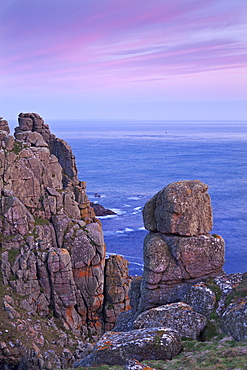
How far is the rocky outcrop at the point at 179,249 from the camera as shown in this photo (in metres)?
28.0

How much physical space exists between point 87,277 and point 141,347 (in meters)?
36.0

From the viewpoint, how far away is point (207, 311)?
24.3 m

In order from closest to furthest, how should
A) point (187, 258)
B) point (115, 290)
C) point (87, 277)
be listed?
1. point (187, 258)
2. point (87, 277)
3. point (115, 290)

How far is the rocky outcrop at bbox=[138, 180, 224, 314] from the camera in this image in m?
28.0

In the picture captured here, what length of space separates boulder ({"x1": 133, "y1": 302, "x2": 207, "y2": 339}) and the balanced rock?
6.47 m

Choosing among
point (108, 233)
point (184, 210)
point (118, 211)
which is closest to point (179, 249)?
point (184, 210)

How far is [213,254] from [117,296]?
3085 cm

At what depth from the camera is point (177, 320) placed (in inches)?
906

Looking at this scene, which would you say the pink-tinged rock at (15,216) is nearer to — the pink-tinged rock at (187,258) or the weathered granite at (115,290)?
the weathered granite at (115,290)

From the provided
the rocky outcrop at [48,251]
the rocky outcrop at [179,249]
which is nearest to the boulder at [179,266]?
the rocky outcrop at [179,249]

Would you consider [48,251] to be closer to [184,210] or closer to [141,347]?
[184,210]

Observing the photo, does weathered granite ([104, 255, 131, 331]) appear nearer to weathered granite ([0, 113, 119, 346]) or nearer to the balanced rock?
weathered granite ([0, 113, 119, 346])

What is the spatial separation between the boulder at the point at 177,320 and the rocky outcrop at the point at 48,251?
80.5 ft

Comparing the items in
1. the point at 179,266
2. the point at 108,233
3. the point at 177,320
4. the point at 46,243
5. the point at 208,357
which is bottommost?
the point at 108,233
